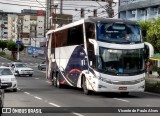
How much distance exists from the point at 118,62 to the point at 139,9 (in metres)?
36.4

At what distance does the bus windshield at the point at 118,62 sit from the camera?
74.6 feet

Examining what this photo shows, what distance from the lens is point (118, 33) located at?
23.3m

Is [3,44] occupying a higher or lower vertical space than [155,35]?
lower

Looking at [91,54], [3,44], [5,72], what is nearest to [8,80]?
[5,72]

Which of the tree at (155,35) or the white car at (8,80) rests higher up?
the tree at (155,35)

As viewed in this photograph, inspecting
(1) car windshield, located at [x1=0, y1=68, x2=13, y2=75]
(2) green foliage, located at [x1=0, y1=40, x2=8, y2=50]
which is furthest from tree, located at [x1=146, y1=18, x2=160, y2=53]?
(2) green foliage, located at [x1=0, y1=40, x2=8, y2=50]

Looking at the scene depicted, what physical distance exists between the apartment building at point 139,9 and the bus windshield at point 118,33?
29080 millimetres

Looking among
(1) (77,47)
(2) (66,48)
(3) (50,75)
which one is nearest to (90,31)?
(1) (77,47)

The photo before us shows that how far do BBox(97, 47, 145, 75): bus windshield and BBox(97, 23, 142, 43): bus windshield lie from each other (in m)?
0.60

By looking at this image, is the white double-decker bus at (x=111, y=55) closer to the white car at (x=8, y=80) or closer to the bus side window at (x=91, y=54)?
the bus side window at (x=91, y=54)

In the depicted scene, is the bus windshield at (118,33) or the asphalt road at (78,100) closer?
the asphalt road at (78,100)

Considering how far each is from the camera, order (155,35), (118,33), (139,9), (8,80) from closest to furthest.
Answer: (118,33) → (8,80) → (155,35) → (139,9)

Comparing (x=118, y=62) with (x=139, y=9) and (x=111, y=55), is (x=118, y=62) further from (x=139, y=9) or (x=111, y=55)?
(x=139, y=9)

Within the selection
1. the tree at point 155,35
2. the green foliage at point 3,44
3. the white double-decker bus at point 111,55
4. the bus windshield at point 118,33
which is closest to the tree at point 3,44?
the green foliage at point 3,44
